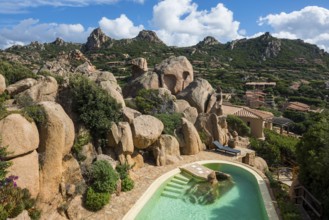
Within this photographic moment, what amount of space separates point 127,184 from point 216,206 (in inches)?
188

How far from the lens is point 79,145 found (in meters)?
15.6

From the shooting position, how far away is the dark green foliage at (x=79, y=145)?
1523 cm

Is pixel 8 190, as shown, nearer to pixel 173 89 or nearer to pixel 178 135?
pixel 178 135

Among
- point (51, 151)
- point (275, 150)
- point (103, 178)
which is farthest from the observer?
point (275, 150)

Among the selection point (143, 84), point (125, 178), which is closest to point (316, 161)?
point (125, 178)

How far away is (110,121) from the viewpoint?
58.1ft

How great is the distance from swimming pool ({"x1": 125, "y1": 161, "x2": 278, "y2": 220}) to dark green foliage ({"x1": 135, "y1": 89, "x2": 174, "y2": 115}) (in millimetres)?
8837

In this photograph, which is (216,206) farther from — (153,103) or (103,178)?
(153,103)

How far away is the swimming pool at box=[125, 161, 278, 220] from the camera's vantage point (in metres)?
13.3

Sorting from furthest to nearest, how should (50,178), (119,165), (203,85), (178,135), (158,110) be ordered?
1. (203,85)
2. (158,110)
3. (178,135)
4. (119,165)
5. (50,178)

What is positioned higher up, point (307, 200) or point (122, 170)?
point (122, 170)

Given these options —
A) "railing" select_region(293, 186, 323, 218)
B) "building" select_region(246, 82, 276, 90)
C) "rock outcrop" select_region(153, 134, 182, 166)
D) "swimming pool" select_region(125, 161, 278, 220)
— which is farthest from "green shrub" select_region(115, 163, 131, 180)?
"building" select_region(246, 82, 276, 90)

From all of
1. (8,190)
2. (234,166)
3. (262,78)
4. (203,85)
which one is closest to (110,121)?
(8,190)

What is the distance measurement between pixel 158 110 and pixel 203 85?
692 cm
